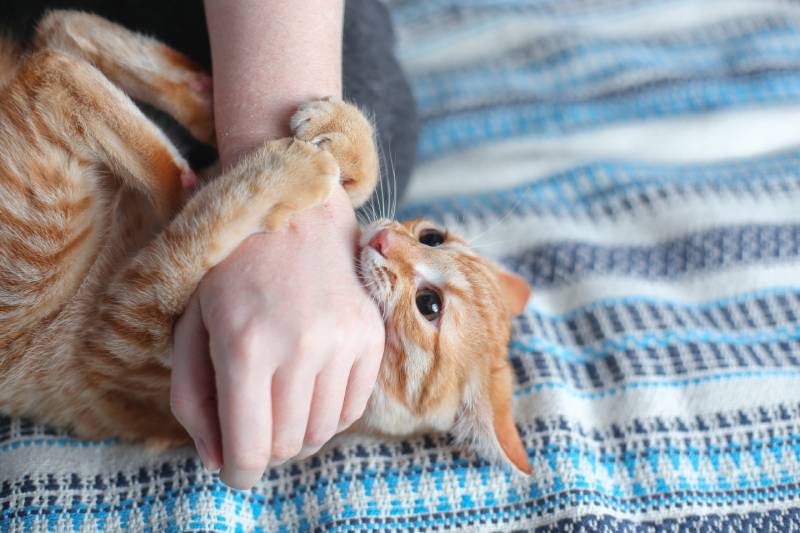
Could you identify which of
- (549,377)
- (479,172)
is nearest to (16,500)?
(549,377)

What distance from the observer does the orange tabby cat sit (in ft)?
3.25

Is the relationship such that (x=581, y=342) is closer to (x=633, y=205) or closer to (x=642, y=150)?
(x=633, y=205)

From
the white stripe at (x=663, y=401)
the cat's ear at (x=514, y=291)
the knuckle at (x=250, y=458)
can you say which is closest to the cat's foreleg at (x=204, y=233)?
the knuckle at (x=250, y=458)

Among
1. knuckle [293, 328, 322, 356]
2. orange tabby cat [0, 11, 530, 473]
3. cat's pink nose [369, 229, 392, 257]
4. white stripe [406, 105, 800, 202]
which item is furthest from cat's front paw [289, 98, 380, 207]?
white stripe [406, 105, 800, 202]

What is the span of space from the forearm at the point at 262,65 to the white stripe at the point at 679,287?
2.14 feet

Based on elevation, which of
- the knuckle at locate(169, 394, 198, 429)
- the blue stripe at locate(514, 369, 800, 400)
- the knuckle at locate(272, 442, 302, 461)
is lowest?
the knuckle at locate(272, 442, 302, 461)

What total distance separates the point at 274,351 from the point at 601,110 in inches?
49.7

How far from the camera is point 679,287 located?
4.86 ft

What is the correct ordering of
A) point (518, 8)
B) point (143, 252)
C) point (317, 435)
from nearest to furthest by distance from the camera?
point (317, 435)
point (143, 252)
point (518, 8)

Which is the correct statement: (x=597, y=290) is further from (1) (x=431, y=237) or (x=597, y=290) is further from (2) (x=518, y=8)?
(2) (x=518, y=8)

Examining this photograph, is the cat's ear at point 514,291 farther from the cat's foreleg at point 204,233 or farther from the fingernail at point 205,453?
the fingernail at point 205,453

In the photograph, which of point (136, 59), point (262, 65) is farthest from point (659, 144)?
point (136, 59)

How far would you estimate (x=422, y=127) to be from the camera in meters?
1.85

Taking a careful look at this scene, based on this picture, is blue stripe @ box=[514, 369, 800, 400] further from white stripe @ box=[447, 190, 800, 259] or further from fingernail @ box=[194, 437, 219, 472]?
fingernail @ box=[194, 437, 219, 472]
